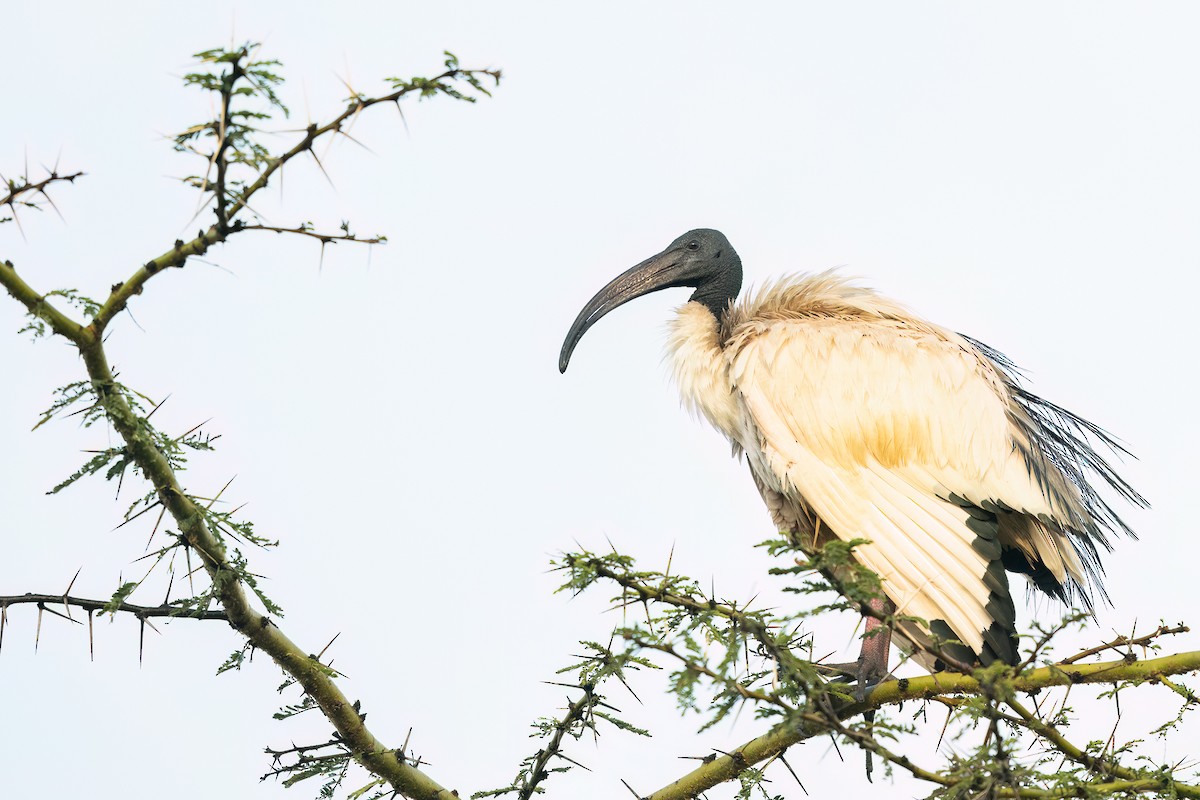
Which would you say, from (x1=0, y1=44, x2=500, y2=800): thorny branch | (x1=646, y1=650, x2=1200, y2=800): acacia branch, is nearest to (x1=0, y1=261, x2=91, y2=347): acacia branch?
(x1=0, y1=44, x2=500, y2=800): thorny branch

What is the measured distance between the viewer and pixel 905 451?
5.69 meters

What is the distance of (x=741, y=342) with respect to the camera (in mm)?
6160

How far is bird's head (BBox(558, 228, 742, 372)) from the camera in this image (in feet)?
23.3

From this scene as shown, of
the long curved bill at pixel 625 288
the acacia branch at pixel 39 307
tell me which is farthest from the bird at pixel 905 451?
the acacia branch at pixel 39 307

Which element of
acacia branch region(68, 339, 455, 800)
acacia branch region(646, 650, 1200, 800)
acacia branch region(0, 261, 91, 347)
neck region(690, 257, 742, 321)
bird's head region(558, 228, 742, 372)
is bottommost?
acacia branch region(646, 650, 1200, 800)

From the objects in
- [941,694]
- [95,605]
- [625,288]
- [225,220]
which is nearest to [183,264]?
[225,220]

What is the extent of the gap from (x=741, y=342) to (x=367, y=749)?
9.43ft

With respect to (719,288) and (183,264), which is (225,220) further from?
(719,288)

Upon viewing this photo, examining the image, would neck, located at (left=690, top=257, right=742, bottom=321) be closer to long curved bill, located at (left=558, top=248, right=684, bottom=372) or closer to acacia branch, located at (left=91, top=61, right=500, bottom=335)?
long curved bill, located at (left=558, top=248, right=684, bottom=372)

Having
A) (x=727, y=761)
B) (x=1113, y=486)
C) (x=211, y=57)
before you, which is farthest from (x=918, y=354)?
(x=211, y=57)

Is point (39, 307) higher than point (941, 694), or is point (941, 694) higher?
point (39, 307)

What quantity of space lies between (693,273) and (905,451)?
76.8 inches

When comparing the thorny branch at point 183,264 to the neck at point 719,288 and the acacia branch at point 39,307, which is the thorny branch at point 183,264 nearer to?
the acacia branch at point 39,307

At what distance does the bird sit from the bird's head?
598mm
